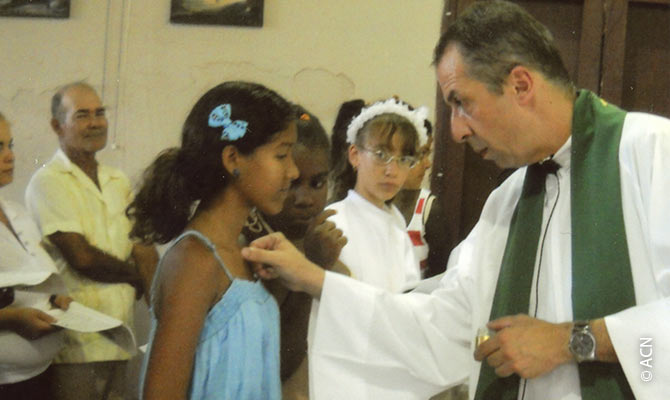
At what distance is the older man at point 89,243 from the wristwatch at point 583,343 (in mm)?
922

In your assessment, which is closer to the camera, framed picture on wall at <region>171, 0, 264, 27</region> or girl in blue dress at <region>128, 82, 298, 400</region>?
girl in blue dress at <region>128, 82, 298, 400</region>

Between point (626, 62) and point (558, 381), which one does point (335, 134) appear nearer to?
point (558, 381)

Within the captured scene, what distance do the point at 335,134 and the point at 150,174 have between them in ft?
1.50

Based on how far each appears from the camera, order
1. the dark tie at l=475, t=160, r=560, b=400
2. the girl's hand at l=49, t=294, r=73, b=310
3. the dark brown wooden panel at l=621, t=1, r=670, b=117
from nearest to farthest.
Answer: the dark tie at l=475, t=160, r=560, b=400 < the girl's hand at l=49, t=294, r=73, b=310 < the dark brown wooden panel at l=621, t=1, r=670, b=117

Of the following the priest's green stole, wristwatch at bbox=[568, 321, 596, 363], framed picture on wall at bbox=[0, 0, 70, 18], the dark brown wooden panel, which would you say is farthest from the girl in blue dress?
the dark brown wooden panel

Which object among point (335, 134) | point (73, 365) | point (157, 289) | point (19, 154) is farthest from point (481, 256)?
point (19, 154)

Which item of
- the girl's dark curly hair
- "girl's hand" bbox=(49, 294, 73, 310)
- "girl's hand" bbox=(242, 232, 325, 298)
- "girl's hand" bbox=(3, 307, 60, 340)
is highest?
the girl's dark curly hair

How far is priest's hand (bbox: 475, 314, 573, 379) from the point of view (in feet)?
4.54

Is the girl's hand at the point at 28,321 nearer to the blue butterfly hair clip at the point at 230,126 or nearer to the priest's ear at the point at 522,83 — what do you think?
the blue butterfly hair clip at the point at 230,126

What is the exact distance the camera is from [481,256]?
1.75m

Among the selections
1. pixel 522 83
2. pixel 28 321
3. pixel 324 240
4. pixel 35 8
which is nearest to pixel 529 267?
pixel 522 83

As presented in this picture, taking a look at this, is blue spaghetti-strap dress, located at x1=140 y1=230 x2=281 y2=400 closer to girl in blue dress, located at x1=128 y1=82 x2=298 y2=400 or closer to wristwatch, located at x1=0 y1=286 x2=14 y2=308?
girl in blue dress, located at x1=128 y1=82 x2=298 y2=400

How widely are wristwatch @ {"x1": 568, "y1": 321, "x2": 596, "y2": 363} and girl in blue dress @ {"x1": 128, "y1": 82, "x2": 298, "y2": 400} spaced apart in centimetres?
64

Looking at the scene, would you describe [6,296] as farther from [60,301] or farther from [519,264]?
[519,264]
